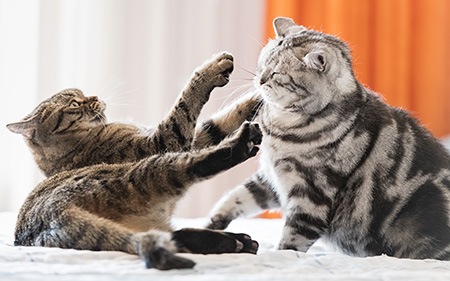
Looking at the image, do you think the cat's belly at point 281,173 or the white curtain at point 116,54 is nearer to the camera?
the cat's belly at point 281,173

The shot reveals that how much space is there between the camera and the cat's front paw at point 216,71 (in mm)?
1578

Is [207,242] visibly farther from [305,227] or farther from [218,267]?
[305,227]

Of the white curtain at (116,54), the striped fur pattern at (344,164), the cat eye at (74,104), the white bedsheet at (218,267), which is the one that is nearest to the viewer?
the white bedsheet at (218,267)

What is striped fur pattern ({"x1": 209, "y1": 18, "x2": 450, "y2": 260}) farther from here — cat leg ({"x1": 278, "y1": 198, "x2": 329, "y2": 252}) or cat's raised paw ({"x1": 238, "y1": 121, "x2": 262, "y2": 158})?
cat's raised paw ({"x1": 238, "y1": 121, "x2": 262, "y2": 158})

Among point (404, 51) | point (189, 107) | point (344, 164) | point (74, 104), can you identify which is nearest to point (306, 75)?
point (344, 164)

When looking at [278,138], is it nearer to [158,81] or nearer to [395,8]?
[158,81]

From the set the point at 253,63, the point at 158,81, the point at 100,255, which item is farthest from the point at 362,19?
the point at 100,255

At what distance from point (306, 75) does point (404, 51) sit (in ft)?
6.60

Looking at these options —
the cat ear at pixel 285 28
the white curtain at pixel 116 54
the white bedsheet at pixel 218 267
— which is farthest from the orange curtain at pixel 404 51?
the white bedsheet at pixel 218 267

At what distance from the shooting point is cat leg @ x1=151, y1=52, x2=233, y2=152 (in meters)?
1.54

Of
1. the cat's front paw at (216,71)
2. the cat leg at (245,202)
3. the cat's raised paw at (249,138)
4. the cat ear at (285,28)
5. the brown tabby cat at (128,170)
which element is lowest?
the cat leg at (245,202)

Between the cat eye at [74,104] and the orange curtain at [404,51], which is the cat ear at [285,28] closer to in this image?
the cat eye at [74,104]

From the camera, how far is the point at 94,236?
1123 mm

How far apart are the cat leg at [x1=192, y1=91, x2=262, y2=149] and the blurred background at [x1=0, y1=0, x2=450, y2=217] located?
1143mm
